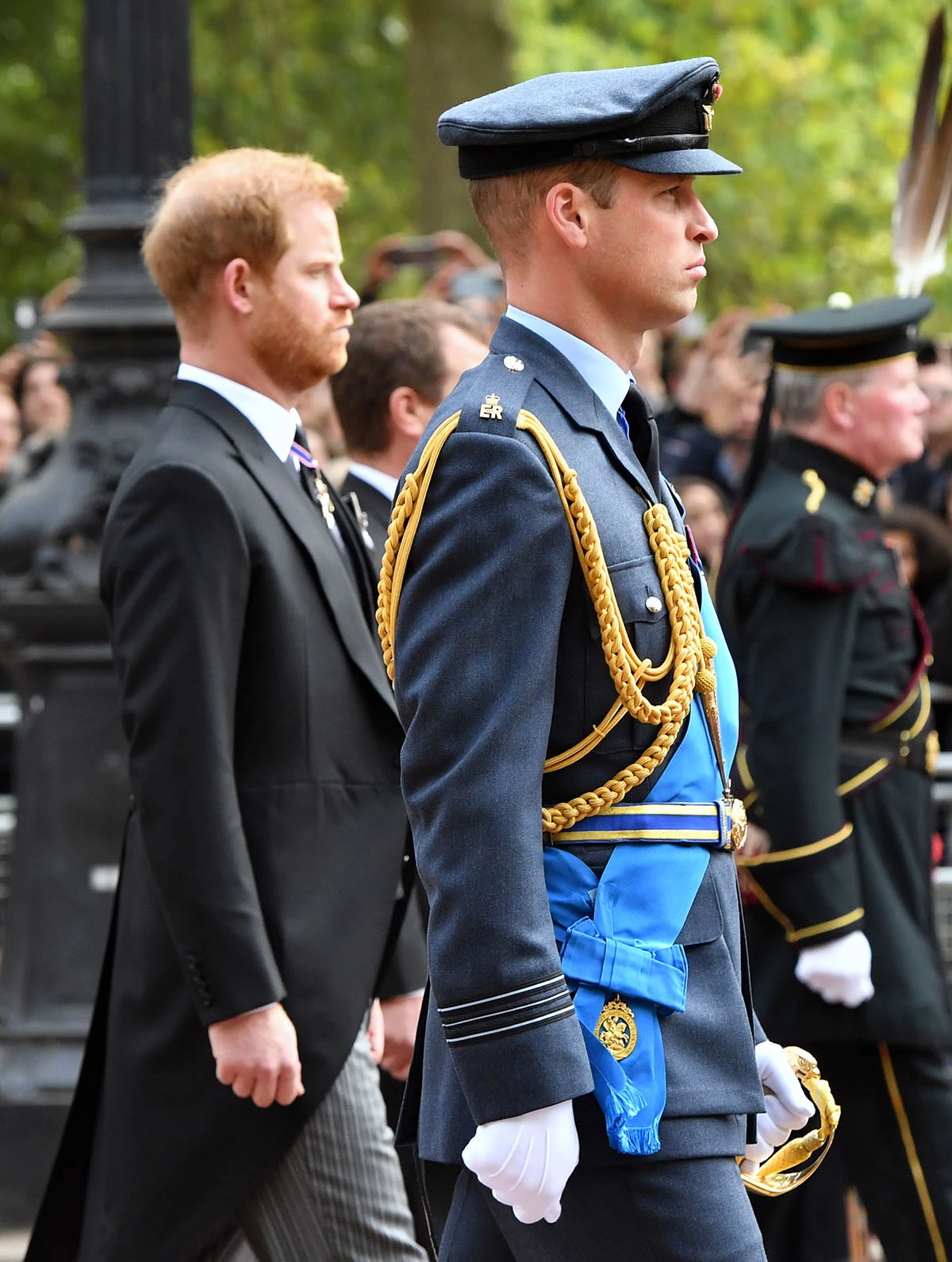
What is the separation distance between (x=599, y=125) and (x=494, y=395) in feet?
1.11

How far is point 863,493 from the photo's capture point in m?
5.12

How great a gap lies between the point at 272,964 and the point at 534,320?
3.76ft

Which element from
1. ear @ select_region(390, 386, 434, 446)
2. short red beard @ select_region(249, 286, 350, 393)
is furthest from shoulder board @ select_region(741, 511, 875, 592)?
short red beard @ select_region(249, 286, 350, 393)

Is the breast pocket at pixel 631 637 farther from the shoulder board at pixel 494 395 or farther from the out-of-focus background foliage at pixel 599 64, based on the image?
the out-of-focus background foliage at pixel 599 64

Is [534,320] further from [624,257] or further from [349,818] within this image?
[349,818]

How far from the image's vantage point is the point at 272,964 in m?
3.45

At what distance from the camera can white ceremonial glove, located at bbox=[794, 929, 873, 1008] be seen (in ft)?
15.5

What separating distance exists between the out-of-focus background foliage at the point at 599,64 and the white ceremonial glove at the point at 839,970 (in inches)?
513

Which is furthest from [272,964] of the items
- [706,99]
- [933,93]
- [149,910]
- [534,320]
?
[933,93]

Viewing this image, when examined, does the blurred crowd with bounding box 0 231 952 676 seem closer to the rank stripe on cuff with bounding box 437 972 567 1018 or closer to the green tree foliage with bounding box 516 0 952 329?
the rank stripe on cuff with bounding box 437 972 567 1018

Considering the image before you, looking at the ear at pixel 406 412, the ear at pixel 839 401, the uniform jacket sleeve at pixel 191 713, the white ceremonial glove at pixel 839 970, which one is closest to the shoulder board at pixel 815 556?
the ear at pixel 839 401

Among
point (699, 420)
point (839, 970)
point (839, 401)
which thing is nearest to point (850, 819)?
point (839, 970)

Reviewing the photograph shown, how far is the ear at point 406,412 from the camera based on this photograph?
179 inches

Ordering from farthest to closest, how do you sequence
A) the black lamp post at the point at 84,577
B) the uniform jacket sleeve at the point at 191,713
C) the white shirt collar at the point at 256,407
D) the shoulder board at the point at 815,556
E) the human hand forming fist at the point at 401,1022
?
the black lamp post at the point at 84,577, the shoulder board at the point at 815,556, the human hand forming fist at the point at 401,1022, the white shirt collar at the point at 256,407, the uniform jacket sleeve at the point at 191,713
